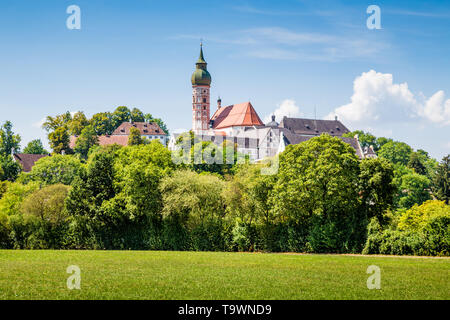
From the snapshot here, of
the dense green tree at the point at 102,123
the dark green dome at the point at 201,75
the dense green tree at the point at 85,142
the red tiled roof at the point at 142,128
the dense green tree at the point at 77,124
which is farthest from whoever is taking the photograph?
the dark green dome at the point at 201,75

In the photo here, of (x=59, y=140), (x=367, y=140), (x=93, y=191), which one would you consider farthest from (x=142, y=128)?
(x=93, y=191)

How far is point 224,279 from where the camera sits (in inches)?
1035

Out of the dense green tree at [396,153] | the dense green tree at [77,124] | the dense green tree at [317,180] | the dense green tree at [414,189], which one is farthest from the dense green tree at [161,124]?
the dense green tree at [317,180]

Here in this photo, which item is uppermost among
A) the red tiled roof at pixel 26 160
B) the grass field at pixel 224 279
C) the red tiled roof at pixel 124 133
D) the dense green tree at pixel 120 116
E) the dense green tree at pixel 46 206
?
the dense green tree at pixel 120 116

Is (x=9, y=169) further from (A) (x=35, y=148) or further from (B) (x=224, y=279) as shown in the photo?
(B) (x=224, y=279)

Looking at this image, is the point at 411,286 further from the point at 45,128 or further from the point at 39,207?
the point at 45,128

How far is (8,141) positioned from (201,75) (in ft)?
234

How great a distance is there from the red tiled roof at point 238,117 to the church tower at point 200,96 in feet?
13.7

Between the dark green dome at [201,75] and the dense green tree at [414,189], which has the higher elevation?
the dark green dome at [201,75]

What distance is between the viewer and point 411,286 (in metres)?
23.8

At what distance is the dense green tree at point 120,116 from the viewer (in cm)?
15262

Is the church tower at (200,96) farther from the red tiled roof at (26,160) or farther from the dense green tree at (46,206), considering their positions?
the dense green tree at (46,206)

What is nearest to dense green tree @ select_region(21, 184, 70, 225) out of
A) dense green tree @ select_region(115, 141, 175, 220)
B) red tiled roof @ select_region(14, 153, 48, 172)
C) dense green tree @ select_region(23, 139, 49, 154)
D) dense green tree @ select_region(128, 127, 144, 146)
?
dense green tree @ select_region(115, 141, 175, 220)

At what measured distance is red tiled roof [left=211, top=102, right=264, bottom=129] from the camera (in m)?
161
